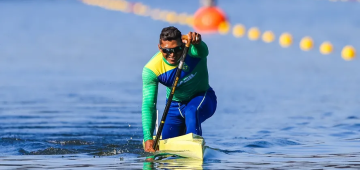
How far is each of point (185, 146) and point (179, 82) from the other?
28.5 inches

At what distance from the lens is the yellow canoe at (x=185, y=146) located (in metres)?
8.66

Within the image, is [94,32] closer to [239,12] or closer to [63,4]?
[239,12]

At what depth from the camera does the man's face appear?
331 inches

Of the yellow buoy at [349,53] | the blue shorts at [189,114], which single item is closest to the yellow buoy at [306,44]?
the yellow buoy at [349,53]

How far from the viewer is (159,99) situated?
1470 centimetres

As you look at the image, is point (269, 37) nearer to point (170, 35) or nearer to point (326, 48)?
point (326, 48)

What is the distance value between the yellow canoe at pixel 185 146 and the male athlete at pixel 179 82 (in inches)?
5.8

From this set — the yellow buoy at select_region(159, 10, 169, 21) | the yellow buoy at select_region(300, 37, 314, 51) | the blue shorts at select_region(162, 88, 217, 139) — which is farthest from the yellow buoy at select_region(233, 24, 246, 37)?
the blue shorts at select_region(162, 88, 217, 139)

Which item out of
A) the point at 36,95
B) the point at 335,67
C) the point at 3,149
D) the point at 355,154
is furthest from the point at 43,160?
the point at 335,67

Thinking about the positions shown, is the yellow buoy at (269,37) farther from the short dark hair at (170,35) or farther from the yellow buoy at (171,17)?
the short dark hair at (170,35)

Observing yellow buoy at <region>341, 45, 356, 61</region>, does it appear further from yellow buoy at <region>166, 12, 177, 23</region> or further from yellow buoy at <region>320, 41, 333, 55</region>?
yellow buoy at <region>166, 12, 177, 23</region>

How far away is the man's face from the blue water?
43.6 inches

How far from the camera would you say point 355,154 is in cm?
918

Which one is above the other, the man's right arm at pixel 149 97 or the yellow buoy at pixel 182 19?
the yellow buoy at pixel 182 19
